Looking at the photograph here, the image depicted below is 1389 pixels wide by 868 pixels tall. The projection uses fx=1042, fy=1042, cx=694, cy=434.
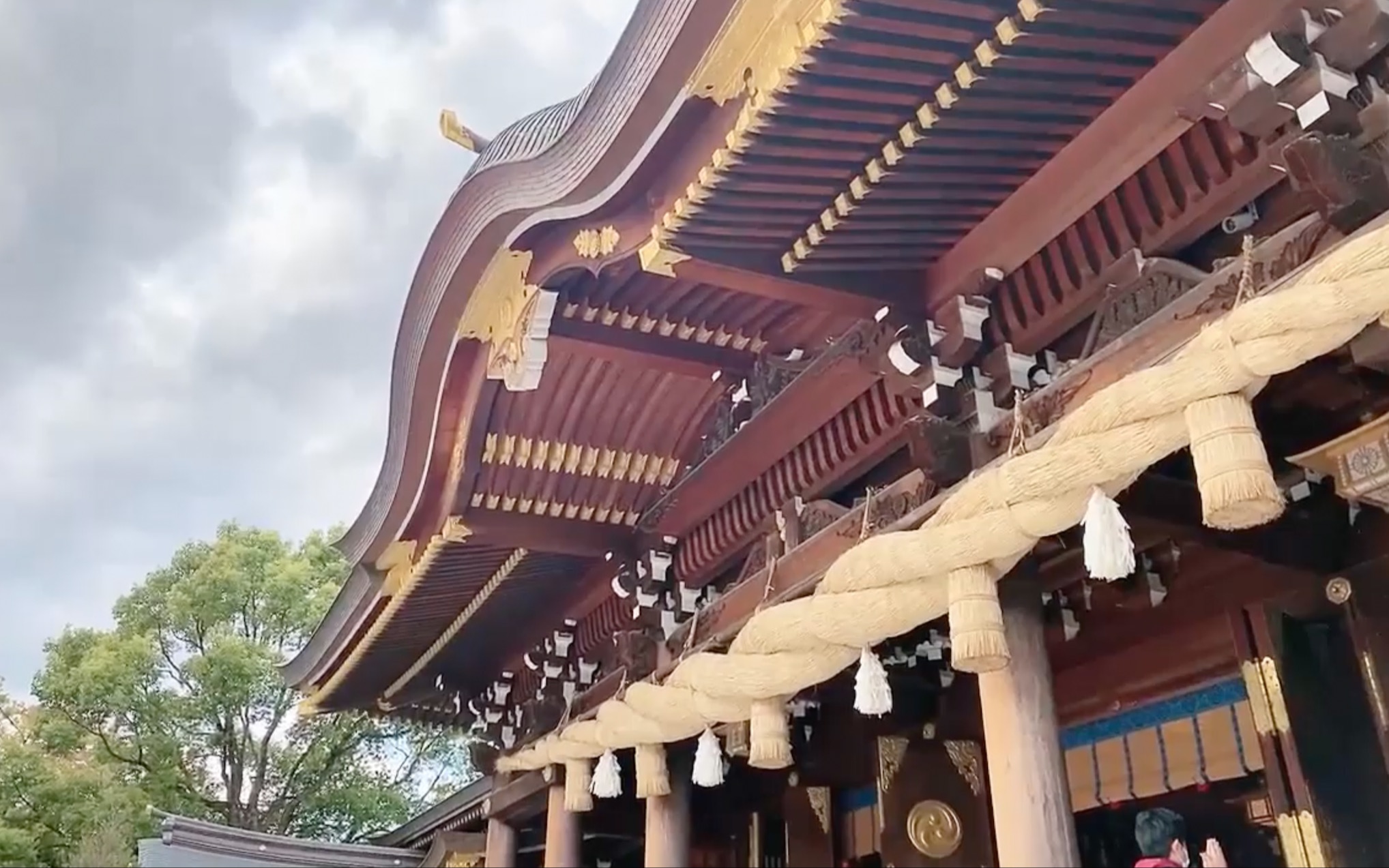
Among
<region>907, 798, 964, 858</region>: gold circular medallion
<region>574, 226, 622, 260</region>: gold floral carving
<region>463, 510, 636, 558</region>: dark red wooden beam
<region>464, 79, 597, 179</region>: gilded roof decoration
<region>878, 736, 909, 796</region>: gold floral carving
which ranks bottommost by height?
<region>907, 798, 964, 858</region>: gold circular medallion

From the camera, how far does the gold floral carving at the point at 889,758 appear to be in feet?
19.2

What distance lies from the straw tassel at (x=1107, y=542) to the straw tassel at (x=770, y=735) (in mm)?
1716

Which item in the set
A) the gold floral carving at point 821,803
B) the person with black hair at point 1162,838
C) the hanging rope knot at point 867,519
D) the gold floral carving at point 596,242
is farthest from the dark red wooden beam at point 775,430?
the gold floral carving at point 821,803

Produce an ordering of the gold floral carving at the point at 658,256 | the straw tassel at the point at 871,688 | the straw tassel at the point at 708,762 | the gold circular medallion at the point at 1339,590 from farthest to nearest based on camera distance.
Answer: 1. the straw tassel at the point at 708,762
2. the gold circular medallion at the point at 1339,590
3. the straw tassel at the point at 871,688
4. the gold floral carving at the point at 658,256

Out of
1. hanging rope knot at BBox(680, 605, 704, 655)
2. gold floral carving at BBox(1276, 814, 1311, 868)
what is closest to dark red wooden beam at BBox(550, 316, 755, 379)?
hanging rope knot at BBox(680, 605, 704, 655)

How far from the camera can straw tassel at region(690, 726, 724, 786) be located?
15.5 feet

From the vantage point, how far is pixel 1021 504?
3172mm

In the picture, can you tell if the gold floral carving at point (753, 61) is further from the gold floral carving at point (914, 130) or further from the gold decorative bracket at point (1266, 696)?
the gold decorative bracket at point (1266, 696)

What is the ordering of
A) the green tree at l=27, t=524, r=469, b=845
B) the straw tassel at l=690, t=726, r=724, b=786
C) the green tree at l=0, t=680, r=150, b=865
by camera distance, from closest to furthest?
the straw tassel at l=690, t=726, r=724, b=786 → the green tree at l=0, t=680, r=150, b=865 → the green tree at l=27, t=524, r=469, b=845

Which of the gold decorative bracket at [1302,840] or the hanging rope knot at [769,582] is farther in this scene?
the hanging rope knot at [769,582]

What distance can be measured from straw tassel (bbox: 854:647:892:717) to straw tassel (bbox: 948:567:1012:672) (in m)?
0.51

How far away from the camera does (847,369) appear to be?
4523 millimetres

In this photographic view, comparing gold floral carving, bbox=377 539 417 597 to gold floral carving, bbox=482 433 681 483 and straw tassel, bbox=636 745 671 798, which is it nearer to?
gold floral carving, bbox=482 433 681 483

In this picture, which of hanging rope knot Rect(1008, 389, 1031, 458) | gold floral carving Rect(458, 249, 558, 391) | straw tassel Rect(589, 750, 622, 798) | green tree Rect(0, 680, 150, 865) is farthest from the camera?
green tree Rect(0, 680, 150, 865)
